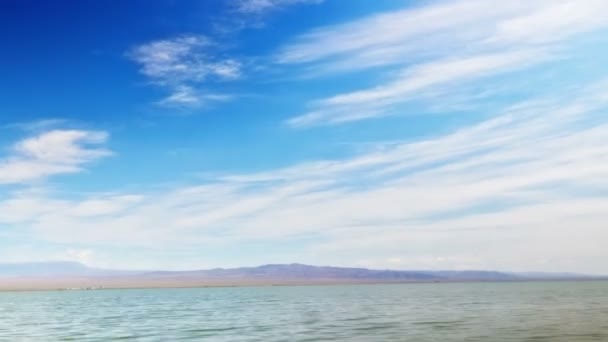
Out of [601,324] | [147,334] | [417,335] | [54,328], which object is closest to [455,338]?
[417,335]

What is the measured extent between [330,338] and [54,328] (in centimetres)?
3551

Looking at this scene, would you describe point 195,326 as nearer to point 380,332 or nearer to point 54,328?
point 54,328

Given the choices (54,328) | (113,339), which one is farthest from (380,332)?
(54,328)

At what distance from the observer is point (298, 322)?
69188 millimetres

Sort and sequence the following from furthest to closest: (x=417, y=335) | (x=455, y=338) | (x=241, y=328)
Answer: (x=241, y=328) → (x=417, y=335) → (x=455, y=338)

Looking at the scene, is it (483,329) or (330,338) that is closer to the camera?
(330,338)

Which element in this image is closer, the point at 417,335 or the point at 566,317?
the point at 417,335

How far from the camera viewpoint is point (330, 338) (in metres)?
50.7

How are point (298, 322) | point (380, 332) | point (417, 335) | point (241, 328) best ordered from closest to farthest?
point (417, 335) < point (380, 332) < point (241, 328) < point (298, 322)

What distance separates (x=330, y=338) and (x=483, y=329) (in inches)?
552

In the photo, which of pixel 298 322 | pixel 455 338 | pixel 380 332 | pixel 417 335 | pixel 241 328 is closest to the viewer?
pixel 455 338

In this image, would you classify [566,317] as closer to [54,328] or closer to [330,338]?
[330,338]

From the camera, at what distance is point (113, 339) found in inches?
2149

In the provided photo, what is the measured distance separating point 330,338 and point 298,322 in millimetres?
18936
